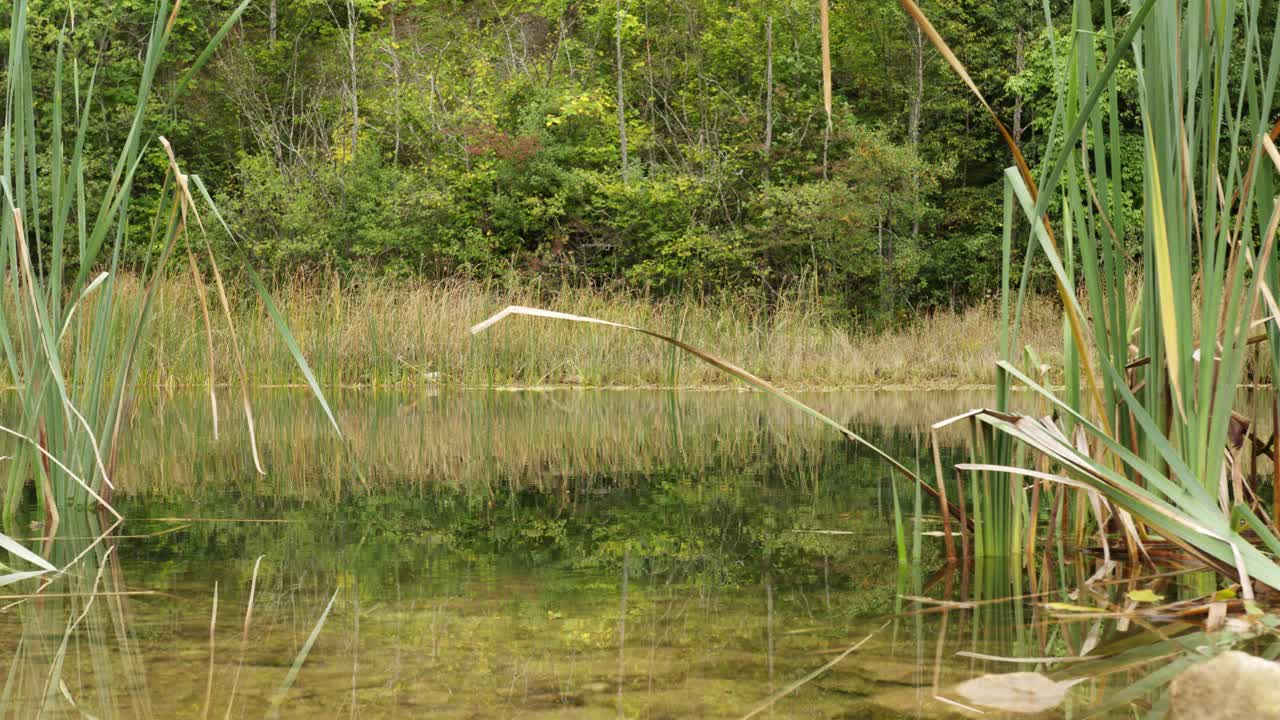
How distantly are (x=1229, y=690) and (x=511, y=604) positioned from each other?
937 mm

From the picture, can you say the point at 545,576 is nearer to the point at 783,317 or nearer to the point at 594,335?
the point at 594,335

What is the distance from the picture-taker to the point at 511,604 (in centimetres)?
162

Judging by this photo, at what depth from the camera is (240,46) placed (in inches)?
798

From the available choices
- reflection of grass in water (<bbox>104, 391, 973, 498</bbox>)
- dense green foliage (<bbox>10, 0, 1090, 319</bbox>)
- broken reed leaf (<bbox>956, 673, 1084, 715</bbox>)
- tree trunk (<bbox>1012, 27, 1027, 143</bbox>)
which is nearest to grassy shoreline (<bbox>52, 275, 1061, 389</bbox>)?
reflection of grass in water (<bbox>104, 391, 973, 498</bbox>)

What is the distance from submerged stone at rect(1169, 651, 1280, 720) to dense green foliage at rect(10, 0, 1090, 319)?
1533cm

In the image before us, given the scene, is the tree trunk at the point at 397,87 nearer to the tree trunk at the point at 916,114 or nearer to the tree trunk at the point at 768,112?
the tree trunk at the point at 768,112

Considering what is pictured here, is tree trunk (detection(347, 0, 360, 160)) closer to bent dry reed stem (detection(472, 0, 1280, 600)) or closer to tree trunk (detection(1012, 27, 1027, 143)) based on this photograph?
tree trunk (detection(1012, 27, 1027, 143))

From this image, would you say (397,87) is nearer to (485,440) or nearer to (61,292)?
(485,440)

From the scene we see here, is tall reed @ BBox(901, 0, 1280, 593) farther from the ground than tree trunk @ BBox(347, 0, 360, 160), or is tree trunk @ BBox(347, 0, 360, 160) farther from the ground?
tree trunk @ BBox(347, 0, 360, 160)

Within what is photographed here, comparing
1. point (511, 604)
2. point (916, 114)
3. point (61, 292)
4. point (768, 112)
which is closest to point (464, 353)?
point (61, 292)

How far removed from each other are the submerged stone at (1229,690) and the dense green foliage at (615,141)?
1533cm

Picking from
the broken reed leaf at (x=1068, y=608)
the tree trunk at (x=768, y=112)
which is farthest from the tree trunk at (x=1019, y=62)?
the broken reed leaf at (x=1068, y=608)

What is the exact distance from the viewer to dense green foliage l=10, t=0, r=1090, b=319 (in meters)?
17.4

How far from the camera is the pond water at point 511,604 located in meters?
1.19
